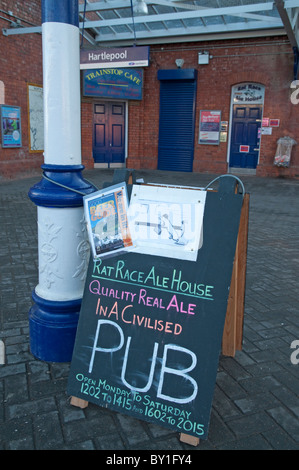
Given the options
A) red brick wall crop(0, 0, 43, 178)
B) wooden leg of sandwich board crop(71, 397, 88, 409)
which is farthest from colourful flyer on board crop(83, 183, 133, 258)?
red brick wall crop(0, 0, 43, 178)

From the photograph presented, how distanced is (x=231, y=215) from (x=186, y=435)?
47.3 inches

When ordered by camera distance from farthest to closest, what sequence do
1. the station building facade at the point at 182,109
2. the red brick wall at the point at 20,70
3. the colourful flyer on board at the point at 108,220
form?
the station building facade at the point at 182,109
the red brick wall at the point at 20,70
the colourful flyer on board at the point at 108,220

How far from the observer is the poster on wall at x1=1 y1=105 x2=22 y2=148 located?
11141mm

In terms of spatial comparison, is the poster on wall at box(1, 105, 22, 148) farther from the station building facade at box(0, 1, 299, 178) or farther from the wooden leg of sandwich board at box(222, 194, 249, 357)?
the wooden leg of sandwich board at box(222, 194, 249, 357)

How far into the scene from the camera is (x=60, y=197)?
2.62 meters

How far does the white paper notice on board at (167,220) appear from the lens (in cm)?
226

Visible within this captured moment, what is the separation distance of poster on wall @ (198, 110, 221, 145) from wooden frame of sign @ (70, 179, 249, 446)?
39.2 feet

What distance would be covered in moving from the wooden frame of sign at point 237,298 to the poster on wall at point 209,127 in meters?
12.0

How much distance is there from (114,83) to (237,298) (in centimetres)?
1294

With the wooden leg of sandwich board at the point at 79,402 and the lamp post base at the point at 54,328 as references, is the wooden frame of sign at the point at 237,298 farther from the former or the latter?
the lamp post base at the point at 54,328

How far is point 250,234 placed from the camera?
270 inches

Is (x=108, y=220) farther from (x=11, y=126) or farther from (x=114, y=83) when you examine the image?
(x=114, y=83)

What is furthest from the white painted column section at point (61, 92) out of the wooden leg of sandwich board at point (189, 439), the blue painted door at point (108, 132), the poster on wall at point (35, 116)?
the blue painted door at point (108, 132)

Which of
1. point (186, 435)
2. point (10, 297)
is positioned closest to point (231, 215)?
point (186, 435)
